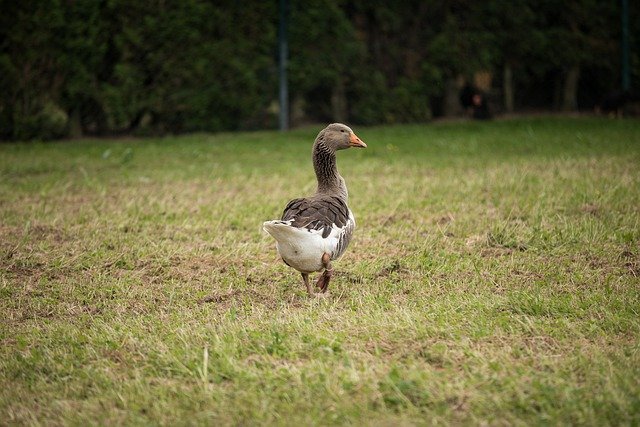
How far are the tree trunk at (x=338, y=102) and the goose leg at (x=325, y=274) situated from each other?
11.9 metres

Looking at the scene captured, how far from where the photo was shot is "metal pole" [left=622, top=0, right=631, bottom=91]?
1813cm

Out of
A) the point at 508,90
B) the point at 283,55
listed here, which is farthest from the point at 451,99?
the point at 283,55

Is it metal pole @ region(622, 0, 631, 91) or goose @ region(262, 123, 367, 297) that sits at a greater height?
metal pole @ region(622, 0, 631, 91)

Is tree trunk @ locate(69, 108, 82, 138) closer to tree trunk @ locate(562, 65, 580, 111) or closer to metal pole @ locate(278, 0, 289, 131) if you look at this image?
metal pole @ locate(278, 0, 289, 131)

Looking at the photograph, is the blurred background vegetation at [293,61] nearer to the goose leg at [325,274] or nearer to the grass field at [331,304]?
the grass field at [331,304]

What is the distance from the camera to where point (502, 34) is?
699 inches

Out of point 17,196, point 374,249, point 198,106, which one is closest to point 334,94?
point 198,106

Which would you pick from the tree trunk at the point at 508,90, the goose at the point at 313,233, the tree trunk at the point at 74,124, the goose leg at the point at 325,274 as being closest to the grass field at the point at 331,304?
the goose leg at the point at 325,274

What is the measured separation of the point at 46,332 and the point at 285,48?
12.4 metres

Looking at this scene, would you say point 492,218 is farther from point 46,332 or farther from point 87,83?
point 87,83

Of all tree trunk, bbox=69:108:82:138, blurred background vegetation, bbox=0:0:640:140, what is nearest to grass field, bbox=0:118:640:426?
blurred background vegetation, bbox=0:0:640:140

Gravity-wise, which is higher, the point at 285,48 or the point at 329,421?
the point at 285,48

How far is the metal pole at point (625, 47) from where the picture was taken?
18133 mm

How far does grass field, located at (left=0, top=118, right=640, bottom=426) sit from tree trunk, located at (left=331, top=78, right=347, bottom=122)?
6.72m
